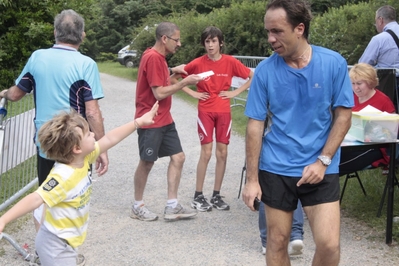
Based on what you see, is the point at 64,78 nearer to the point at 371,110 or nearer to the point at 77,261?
the point at 77,261

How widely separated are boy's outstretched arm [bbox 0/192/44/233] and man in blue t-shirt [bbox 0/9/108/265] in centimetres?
129

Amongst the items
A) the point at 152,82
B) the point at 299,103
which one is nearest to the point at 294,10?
the point at 299,103

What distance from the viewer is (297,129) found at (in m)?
3.70

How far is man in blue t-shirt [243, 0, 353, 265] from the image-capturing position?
3617 millimetres

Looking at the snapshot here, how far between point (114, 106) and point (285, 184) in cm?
1341

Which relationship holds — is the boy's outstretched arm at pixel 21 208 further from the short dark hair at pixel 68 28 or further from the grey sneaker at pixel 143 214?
the grey sneaker at pixel 143 214

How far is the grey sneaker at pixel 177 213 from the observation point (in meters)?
6.20

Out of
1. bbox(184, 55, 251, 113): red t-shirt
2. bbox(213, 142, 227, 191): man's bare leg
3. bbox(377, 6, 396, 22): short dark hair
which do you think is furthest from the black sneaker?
bbox(377, 6, 396, 22): short dark hair

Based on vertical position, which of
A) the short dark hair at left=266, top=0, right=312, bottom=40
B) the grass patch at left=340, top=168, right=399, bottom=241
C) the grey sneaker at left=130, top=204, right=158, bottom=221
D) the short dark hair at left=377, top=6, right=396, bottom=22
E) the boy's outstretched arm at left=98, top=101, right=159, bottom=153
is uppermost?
the short dark hair at left=266, top=0, right=312, bottom=40

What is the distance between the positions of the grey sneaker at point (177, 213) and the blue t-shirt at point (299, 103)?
261cm

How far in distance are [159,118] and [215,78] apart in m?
0.97

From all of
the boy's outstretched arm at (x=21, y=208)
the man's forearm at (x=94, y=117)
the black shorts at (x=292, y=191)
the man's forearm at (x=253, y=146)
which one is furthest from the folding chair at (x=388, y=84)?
the boy's outstretched arm at (x=21, y=208)

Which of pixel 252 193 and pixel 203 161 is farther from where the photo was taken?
pixel 203 161

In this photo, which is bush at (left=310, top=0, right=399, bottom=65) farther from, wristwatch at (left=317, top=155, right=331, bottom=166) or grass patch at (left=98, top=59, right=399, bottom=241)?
wristwatch at (left=317, top=155, right=331, bottom=166)
